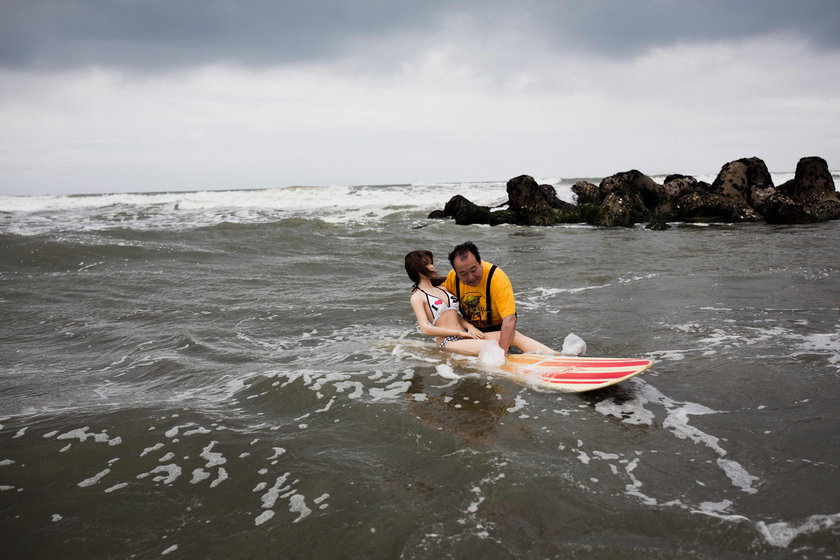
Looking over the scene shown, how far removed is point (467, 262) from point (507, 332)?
936 millimetres

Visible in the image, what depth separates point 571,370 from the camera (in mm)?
5598

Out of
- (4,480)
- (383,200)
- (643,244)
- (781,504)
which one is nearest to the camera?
(781,504)

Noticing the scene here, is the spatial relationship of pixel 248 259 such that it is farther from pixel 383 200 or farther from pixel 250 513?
pixel 383 200

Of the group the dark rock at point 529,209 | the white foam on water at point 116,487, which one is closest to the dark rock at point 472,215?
the dark rock at point 529,209

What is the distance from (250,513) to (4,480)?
6.52 ft

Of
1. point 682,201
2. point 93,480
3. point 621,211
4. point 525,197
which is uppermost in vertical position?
point 525,197

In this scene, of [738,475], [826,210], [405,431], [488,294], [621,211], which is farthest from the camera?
[621,211]

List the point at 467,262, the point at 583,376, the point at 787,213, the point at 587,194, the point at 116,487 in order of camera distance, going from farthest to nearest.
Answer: the point at 587,194, the point at 787,213, the point at 467,262, the point at 583,376, the point at 116,487

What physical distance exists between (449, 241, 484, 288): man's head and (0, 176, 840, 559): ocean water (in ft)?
3.37

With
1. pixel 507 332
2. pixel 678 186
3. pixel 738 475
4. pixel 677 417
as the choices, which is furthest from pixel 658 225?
pixel 738 475

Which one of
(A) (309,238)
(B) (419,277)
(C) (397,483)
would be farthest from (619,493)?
(A) (309,238)

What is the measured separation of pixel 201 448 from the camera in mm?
4266

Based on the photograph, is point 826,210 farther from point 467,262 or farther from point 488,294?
point 467,262

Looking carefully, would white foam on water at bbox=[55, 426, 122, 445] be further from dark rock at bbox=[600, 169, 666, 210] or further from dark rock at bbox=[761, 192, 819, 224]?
dark rock at bbox=[600, 169, 666, 210]
